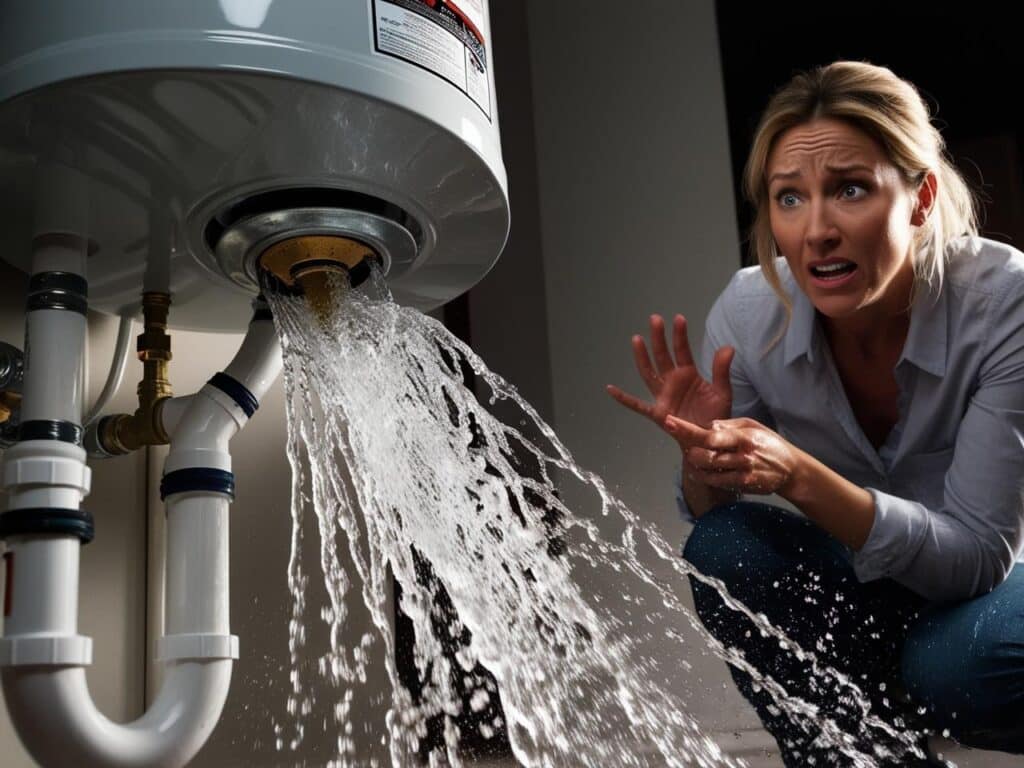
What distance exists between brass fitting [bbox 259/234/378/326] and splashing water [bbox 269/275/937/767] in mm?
13

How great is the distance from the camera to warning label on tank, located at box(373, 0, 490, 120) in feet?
1.83

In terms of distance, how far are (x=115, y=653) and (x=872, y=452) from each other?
27.9 inches

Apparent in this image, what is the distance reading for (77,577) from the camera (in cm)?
60

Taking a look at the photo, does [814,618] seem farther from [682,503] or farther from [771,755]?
[771,755]

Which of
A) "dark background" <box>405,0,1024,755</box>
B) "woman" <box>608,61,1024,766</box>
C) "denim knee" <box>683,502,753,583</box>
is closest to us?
"woman" <box>608,61,1024,766</box>

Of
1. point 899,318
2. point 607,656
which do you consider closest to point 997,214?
point 899,318

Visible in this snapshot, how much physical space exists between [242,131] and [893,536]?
0.61 m

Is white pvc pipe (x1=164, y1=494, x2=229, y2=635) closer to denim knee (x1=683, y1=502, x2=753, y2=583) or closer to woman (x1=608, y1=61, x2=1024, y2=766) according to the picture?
woman (x1=608, y1=61, x2=1024, y2=766)

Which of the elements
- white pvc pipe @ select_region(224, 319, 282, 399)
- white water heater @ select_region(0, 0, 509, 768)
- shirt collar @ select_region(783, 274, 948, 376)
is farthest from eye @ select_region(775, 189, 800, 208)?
white pvc pipe @ select_region(224, 319, 282, 399)

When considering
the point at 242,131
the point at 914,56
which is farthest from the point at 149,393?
the point at 914,56

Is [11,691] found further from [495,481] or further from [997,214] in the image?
[997,214]

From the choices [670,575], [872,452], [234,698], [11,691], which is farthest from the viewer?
[670,575]

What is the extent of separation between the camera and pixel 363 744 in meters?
0.90

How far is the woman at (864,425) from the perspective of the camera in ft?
2.74
